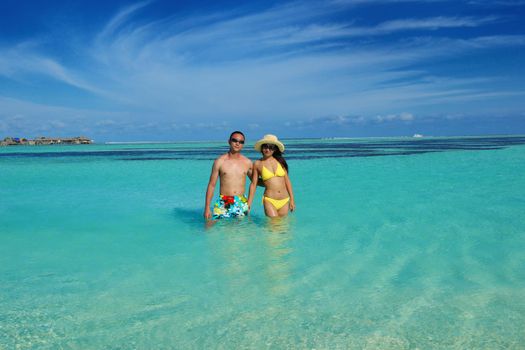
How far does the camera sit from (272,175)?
737cm

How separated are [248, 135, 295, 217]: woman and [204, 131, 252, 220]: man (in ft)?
0.58

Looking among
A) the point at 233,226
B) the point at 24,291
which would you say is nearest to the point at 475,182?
the point at 233,226

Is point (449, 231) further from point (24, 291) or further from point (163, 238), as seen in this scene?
point (24, 291)

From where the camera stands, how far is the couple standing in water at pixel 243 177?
7.11 metres

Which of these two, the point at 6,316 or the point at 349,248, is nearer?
the point at 6,316

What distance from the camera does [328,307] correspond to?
4023mm

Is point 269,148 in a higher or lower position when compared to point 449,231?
higher

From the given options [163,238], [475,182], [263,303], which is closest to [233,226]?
[163,238]

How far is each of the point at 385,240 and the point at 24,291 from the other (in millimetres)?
5020

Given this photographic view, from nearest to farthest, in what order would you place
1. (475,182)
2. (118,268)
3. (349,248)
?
(118,268) → (349,248) → (475,182)

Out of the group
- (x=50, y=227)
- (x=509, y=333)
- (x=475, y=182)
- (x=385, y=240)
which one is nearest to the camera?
(x=509, y=333)

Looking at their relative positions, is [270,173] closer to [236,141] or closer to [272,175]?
[272,175]

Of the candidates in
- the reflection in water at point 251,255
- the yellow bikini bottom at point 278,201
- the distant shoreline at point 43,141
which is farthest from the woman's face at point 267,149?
the distant shoreline at point 43,141

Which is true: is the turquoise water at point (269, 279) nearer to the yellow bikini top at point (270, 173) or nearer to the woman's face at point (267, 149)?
the yellow bikini top at point (270, 173)
